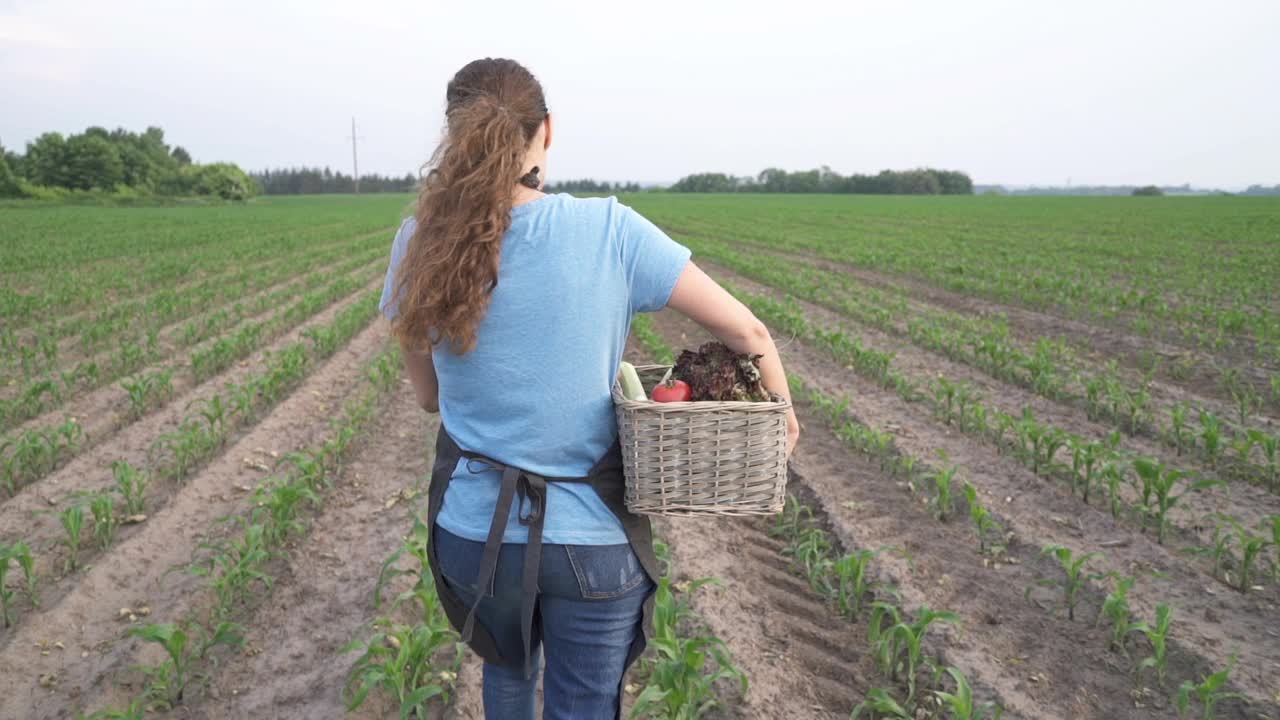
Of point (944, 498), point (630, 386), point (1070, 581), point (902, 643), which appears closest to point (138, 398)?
point (944, 498)

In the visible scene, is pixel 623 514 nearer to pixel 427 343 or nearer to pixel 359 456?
pixel 427 343

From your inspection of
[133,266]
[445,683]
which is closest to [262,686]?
[445,683]

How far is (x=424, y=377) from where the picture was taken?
6.73 feet

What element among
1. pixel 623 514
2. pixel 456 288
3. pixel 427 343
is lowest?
pixel 623 514

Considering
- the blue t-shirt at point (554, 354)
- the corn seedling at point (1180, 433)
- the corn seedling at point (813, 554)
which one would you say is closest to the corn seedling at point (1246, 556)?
the corn seedling at point (1180, 433)

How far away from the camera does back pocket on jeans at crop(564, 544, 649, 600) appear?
1.78m

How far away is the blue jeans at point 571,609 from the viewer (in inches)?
70.5

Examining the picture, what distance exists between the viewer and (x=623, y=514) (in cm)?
186

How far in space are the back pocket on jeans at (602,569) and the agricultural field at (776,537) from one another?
823mm

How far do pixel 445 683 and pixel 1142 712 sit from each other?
2.94 m

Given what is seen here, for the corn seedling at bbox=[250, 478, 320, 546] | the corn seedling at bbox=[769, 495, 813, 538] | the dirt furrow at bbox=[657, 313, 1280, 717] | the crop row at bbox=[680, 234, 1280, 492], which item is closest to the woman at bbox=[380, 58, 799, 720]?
the dirt furrow at bbox=[657, 313, 1280, 717]

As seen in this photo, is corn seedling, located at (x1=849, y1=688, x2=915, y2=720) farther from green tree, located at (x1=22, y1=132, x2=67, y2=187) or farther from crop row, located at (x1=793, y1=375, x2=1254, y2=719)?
green tree, located at (x1=22, y1=132, x2=67, y2=187)

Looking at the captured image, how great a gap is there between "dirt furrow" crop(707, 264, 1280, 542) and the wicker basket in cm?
130

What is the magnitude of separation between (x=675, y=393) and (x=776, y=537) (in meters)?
3.80
